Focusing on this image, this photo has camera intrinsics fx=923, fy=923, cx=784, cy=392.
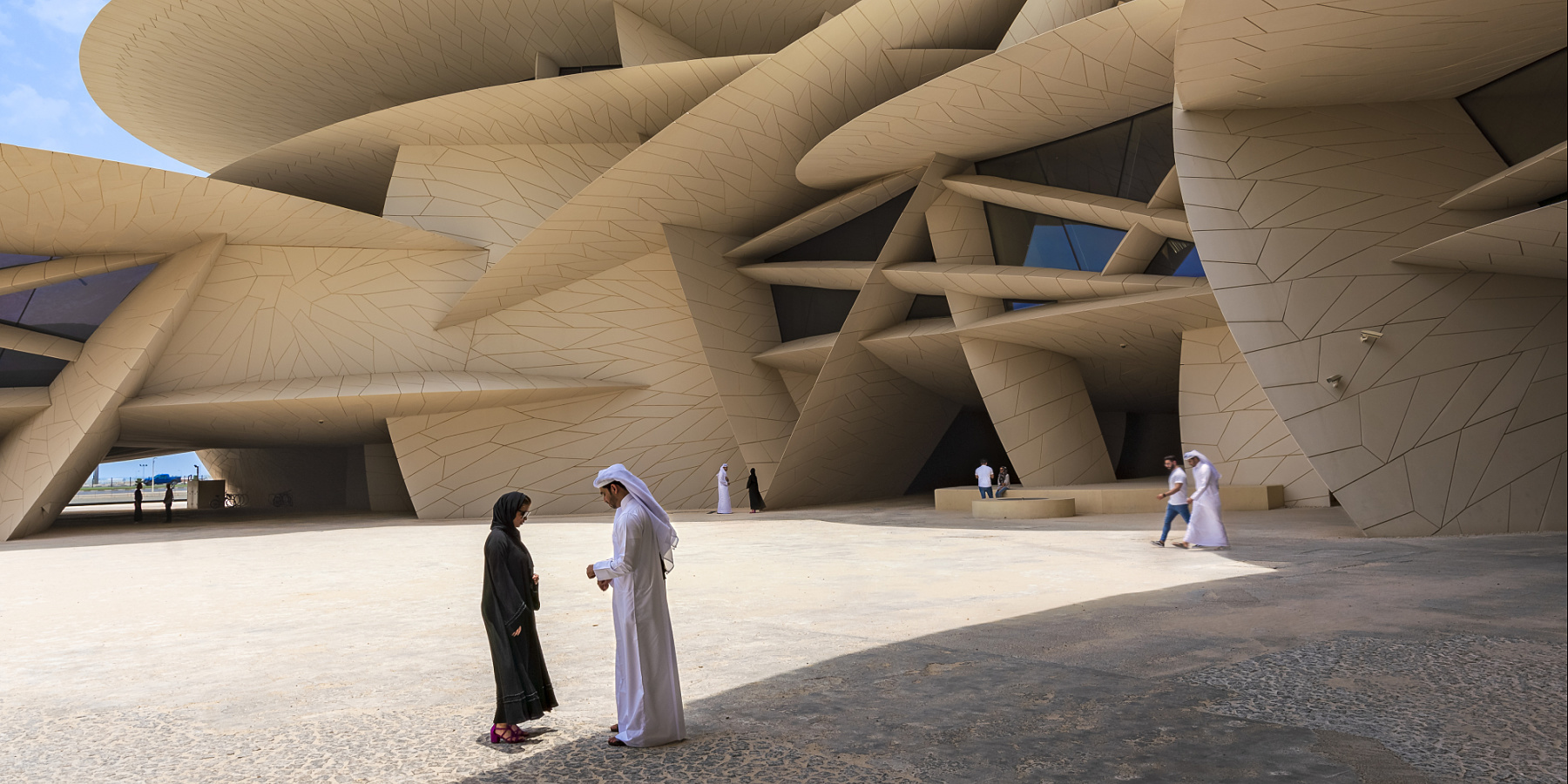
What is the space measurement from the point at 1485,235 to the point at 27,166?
67.9 ft

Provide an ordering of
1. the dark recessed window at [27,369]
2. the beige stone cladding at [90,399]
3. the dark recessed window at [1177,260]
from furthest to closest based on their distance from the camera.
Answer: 1. the dark recessed window at [27,369]
2. the beige stone cladding at [90,399]
3. the dark recessed window at [1177,260]

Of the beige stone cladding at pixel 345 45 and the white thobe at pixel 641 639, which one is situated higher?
the beige stone cladding at pixel 345 45

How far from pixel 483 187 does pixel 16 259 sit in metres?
9.28

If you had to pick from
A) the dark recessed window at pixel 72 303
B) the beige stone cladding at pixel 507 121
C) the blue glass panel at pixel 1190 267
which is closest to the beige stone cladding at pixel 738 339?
the beige stone cladding at pixel 507 121

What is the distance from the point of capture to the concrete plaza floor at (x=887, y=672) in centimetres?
357

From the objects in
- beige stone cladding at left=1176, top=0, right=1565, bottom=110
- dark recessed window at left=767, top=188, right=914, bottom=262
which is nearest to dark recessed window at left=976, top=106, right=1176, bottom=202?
dark recessed window at left=767, top=188, right=914, bottom=262

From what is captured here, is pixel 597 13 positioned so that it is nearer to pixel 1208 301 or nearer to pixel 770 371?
pixel 770 371

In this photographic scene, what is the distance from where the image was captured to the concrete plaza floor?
3566 mm

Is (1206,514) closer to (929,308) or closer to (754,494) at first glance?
(929,308)

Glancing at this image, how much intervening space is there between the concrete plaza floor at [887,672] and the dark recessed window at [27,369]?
1313 cm

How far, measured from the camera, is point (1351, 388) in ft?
32.2

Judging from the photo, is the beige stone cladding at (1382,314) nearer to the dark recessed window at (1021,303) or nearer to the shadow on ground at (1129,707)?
the shadow on ground at (1129,707)

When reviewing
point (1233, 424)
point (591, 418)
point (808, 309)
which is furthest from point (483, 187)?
point (1233, 424)

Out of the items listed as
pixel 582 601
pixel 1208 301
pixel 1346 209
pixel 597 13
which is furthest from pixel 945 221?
pixel 582 601
